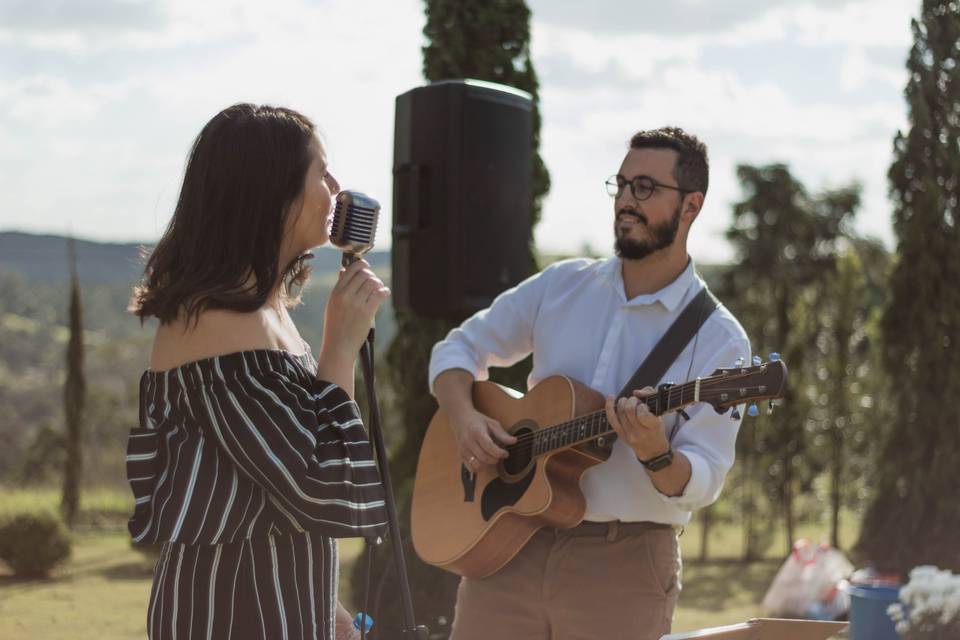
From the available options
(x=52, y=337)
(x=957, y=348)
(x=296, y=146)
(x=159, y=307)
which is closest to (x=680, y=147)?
(x=296, y=146)

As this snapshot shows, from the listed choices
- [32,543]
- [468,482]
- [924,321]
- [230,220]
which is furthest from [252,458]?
[32,543]

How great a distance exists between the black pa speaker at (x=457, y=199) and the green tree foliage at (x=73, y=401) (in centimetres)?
770

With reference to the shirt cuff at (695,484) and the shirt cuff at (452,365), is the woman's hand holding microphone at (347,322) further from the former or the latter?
the shirt cuff at (452,365)

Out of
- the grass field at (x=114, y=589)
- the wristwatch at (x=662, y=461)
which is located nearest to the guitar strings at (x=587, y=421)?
the wristwatch at (x=662, y=461)

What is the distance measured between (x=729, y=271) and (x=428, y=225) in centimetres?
932

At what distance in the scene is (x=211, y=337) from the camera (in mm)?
1919

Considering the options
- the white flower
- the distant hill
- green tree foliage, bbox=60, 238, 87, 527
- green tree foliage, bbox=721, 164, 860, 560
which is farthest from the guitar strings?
green tree foliage, bbox=60, 238, 87, 527

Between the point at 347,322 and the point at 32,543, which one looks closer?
the point at 347,322

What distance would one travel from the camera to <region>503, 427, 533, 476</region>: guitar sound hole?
3.21 metres

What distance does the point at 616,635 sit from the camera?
296 cm

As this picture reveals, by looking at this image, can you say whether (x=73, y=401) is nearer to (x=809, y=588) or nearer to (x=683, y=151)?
(x=809, y=588)

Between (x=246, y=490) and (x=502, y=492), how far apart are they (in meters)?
1.40

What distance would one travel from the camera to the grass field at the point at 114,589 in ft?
24.2

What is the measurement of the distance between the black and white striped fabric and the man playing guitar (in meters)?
1.00
